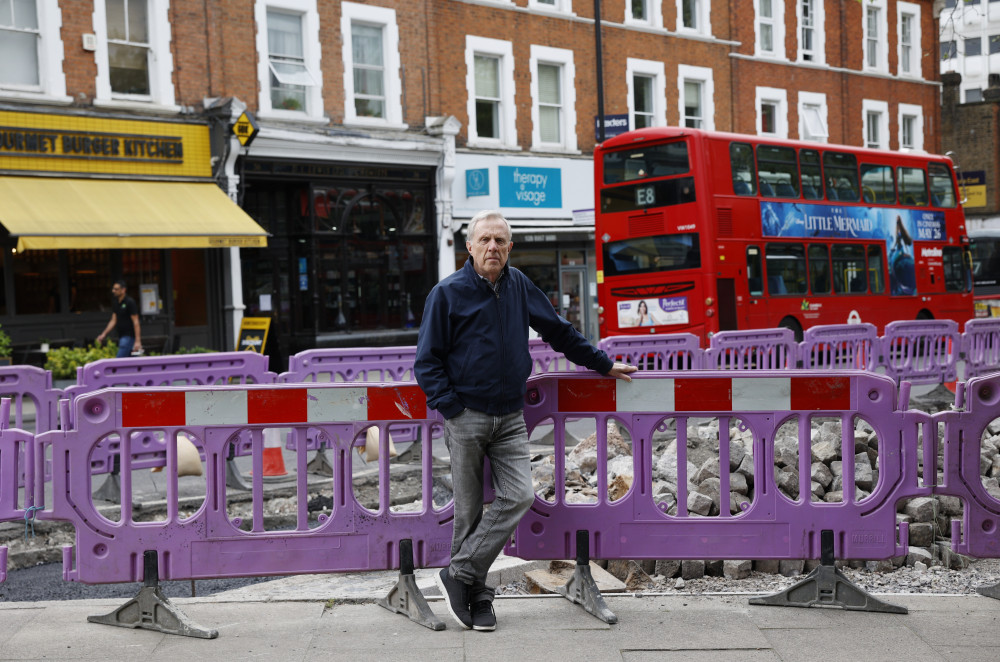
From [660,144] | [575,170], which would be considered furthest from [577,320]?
[660,144]

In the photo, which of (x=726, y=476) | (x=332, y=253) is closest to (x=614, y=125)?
(x=332, y=253)

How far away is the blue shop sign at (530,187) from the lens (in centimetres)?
2584

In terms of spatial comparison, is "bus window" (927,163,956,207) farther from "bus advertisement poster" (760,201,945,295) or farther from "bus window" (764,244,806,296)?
"bus window" (764,244,806,296)

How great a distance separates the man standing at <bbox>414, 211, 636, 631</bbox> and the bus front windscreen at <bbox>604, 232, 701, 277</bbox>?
46.4 ft

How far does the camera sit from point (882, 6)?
3612 centimetres

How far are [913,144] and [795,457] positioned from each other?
109ft

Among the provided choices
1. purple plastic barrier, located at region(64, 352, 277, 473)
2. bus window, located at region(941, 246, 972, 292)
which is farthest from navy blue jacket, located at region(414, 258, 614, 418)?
bus window, located at region(941, 246, 972, 292)

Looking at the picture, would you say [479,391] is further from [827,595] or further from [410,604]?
[827,595]

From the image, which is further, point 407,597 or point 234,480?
point 234,480

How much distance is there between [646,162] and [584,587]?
14757 mm

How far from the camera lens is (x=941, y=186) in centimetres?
2352

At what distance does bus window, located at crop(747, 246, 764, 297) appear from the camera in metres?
19.5

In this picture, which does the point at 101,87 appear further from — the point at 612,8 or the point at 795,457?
the point at 795,457

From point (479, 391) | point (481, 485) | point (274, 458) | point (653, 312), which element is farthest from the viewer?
point (653, 312)
